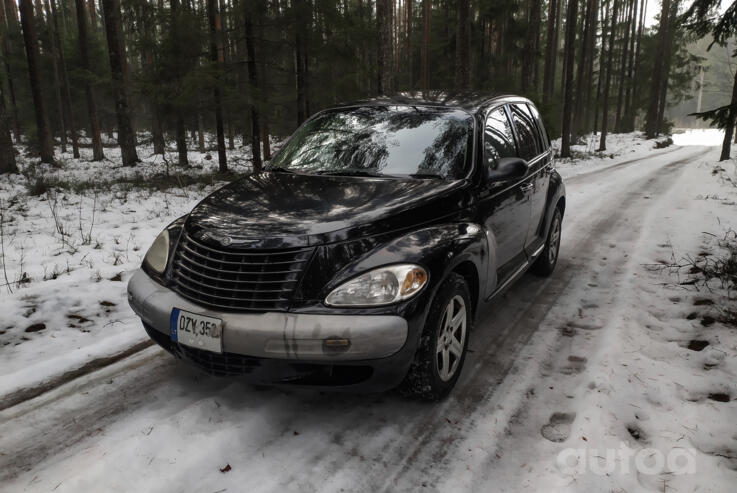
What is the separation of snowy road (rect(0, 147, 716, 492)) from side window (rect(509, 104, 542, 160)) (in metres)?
1.94

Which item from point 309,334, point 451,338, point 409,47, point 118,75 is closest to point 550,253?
point 451,338

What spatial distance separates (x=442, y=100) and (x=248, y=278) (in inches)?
105

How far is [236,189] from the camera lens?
3.72m

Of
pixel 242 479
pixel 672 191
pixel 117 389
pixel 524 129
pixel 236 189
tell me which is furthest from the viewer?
pixel 672 191

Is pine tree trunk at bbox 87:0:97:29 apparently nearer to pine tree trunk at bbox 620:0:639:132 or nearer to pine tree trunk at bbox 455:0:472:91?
pine tree trunk at bbox 455:0:472:91

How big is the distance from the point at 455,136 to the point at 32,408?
3.57 m

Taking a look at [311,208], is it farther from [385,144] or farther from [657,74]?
[657,74]

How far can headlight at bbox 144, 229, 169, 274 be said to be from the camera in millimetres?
3262

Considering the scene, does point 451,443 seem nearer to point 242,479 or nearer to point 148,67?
point 242,479

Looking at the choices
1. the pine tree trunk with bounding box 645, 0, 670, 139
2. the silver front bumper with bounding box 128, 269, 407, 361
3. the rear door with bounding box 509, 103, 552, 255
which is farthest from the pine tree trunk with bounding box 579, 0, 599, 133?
the silver front bumper with bounding box 128, 269, 407, 361

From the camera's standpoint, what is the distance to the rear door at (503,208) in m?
3.80

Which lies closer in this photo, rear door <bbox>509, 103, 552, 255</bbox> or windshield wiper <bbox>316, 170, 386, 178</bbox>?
windshield wiper <bbox>316, 170, 386, 178</bbox>

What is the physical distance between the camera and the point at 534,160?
5039mm

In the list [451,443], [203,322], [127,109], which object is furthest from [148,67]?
[451,443]
